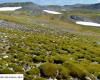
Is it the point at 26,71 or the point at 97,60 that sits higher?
the point at 26,71

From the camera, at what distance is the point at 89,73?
24.1 metres

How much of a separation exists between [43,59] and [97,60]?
22.2 ft

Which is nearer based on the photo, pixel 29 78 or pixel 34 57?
pixel 29 78

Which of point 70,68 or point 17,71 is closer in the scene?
point 17,71

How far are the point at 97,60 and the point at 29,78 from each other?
12.0 metres

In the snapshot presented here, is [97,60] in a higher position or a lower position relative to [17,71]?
lower

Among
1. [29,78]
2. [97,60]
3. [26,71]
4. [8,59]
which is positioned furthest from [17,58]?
[97,60]

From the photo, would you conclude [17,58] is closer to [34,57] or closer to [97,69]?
[34,57]

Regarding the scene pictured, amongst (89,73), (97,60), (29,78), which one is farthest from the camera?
(97,60)

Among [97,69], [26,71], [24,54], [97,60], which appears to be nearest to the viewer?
[26,71]

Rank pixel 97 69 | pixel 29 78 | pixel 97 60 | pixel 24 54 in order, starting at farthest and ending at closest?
pixel 97 60 → pixel 24 54 → pixel 97 69 → pixel 29 78

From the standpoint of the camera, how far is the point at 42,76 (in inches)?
886

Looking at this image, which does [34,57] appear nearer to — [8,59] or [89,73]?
[8,59]

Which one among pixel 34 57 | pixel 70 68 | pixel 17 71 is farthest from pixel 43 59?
pixel 17 71
